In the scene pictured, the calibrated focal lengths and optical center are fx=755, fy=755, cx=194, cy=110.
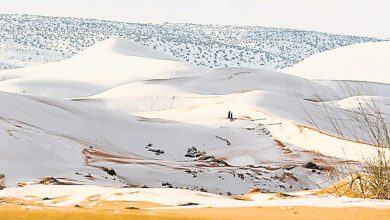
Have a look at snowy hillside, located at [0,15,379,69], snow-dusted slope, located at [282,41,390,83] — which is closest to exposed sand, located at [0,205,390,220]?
snow-dusted slope, located at [282,41,390,83]

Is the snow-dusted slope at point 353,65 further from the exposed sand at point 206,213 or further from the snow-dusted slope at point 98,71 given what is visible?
the exposed sand at point 206,213

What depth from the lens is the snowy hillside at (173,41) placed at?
12250 centimetres

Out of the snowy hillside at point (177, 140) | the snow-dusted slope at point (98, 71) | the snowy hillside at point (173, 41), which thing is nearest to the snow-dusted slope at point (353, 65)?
the snow-dusted slope at point (98, 71)

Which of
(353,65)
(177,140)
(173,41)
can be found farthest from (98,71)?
(173,41)

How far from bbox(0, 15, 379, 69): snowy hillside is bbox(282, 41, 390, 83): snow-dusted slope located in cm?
4300

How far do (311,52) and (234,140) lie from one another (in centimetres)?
12489

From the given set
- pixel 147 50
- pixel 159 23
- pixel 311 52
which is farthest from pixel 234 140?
pixel 159 23

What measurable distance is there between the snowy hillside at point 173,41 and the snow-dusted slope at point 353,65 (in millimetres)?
42995

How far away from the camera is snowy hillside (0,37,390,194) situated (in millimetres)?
14062

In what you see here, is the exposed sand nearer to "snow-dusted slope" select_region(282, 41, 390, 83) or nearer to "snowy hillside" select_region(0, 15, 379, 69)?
"snow-dusted slope" select_region(282, 41, 390, 83)

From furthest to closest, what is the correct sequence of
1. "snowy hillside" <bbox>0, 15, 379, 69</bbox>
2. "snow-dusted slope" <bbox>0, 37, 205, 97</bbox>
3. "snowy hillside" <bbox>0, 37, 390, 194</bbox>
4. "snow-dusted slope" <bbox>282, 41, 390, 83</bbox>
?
"snowy hillside" <bbox>0, 15, 379, 69</bbox>
"snow-dusted slope" <bbox>282, 41, 390, 83</bbox>
"snow-dusted slope" <bbox>0, 37, 205, 97</bbox>
"snowy hillside" <bbox>0, 37, 390, 194</bbox>

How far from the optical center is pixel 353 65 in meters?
76.2

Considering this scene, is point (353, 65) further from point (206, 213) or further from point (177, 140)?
point (206, 213)

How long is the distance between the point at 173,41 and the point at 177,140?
386 ft
